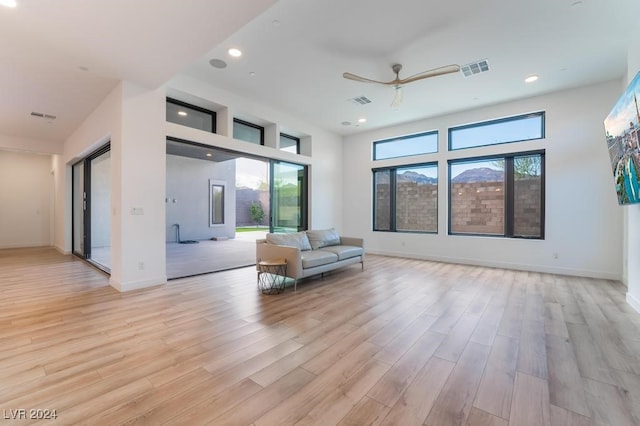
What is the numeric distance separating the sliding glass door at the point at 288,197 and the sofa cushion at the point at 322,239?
146cm

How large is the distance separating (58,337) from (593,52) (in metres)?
7.54

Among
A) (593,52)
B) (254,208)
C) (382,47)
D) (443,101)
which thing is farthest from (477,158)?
(254,208)

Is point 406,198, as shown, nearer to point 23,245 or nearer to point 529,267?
point 529,267

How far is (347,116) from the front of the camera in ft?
21.9

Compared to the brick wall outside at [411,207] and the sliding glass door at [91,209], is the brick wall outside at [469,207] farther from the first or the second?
the sliding glass door at [91,209]

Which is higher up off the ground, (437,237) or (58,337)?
(437,237)

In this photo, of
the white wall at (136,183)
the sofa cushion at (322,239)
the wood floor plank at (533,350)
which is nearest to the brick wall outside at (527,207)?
the wood floor plank at (533,350)

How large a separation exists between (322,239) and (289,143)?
3104 mm

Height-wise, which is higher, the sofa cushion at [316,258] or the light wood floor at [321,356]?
the sofa cushion at [316,258]

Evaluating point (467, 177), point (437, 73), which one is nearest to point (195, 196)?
point (467, 177)

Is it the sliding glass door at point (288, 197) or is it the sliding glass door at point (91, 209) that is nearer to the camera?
the sliding glass door at point (91, 209)

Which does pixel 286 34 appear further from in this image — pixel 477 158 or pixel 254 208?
pixel 254 208

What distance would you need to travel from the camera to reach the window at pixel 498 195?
18.5ft

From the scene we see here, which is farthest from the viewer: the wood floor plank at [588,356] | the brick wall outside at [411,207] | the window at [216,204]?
the window at [216,204]
